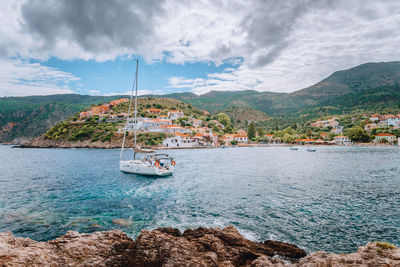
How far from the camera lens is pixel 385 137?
6931 cm

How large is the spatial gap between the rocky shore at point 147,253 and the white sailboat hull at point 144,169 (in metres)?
14.7

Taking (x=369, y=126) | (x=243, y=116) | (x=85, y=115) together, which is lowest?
(x=369, y=126)

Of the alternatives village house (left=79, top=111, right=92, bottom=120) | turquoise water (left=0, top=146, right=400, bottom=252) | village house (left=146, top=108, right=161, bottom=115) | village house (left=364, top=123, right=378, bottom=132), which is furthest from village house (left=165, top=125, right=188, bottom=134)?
village house (left=364, top=123, right=378, bottom=132)

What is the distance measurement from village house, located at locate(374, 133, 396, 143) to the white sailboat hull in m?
81.4

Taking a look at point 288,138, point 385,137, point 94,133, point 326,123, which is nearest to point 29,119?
point 94,133

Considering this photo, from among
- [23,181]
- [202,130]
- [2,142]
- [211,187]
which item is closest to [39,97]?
[2,142]

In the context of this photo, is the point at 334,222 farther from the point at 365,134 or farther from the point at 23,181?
the point at 365,134

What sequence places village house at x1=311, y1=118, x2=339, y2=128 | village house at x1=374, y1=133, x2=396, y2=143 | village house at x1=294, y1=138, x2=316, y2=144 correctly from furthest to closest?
village house at x1=311, y1=118, x2=339, y2=128 < village house at x1=294, y1=138, x2=316, y2=144 < village house at x1=374, y1=133, x2=396, y2=143

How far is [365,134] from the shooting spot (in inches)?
2901

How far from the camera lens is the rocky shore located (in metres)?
3.62

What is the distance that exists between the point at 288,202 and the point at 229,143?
77462 millimetres

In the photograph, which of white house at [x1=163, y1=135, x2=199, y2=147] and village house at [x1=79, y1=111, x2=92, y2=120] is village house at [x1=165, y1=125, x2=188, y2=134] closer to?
white house at [x1=163, y1=135, x2=199, y2=147]

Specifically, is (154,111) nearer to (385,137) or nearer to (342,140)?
(342,140)

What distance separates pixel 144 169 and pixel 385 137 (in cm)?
8415
